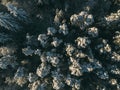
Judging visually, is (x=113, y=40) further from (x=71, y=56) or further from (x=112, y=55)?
(x=71, y=56)

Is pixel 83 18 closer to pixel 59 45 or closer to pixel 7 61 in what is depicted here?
pixel 59 45

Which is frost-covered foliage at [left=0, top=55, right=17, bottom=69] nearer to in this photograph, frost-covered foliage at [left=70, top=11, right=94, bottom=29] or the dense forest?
the dense forest

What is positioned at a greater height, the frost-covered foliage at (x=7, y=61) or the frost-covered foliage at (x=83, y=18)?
the frost-covered foliage at (x=83, y=18)

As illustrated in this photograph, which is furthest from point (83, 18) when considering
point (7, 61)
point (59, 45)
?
A: point (7, 61)

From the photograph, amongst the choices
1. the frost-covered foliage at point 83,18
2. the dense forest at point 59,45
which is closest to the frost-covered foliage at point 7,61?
the dense forest at point 59,45

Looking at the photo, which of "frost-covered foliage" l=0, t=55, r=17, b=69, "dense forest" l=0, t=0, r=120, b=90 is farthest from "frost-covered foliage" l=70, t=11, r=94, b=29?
"frost-covered foliage" l=0, t=55, r=17, b=69

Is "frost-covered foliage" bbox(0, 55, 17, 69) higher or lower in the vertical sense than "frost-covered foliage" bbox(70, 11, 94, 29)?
lower

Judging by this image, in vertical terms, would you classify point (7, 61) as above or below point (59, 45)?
below

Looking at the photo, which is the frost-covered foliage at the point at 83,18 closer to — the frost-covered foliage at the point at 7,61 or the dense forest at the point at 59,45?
the dense forest at the point at 59,45
